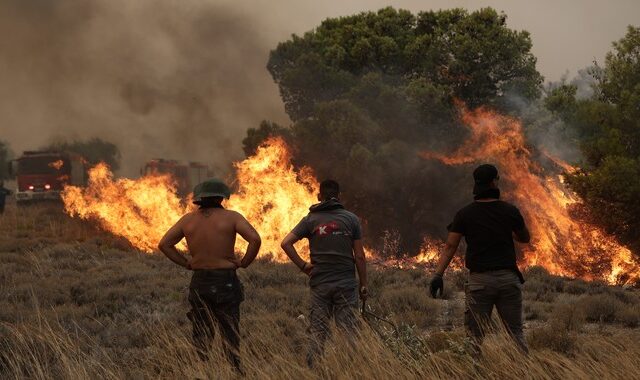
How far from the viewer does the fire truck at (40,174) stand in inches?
1371

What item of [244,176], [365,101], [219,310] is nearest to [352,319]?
[219,310]

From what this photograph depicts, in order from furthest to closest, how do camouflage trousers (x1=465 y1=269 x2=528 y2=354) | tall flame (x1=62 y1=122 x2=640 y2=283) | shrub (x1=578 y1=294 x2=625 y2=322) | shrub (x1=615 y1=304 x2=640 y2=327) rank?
1. tall flame (x1=62 y1=122 x2=640 y2=283)
2. shrub (x1=578 y1=294 x2=625 y2=322)
3. shrub (x1=615 y1=304 x2=640 y2=327)
4. camouflage trousers (x1=465 y1=269 x2=528 y2=354)

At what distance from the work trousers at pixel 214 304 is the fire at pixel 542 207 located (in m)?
13.7

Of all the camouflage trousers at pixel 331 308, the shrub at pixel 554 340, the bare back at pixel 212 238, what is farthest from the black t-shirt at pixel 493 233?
the shrub at pixel 554 340

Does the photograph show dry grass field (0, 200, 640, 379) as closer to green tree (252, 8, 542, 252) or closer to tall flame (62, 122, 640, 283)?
tall flame (62, 122, 640, 283)

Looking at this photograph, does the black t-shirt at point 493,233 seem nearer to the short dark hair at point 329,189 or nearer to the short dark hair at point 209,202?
the short dark hair at point 329,189

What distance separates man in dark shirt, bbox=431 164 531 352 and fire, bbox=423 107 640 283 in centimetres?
1304

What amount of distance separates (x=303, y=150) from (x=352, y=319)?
18189 millimetres

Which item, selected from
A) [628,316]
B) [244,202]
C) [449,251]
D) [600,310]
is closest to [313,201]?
[244,202]

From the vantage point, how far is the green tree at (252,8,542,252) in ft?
79.4

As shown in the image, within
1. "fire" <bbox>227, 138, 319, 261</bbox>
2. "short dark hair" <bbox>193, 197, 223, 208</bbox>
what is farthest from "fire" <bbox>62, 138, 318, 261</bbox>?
"short dark hair" <bbox>193, 197, 223, 208</bbox>

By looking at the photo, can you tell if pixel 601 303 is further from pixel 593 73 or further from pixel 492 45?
pixel 492 45

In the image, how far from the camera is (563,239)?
20766 mm

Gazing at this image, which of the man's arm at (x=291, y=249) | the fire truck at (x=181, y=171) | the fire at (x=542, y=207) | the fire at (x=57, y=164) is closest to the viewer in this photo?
the man's arm at (x=291, y=249)
